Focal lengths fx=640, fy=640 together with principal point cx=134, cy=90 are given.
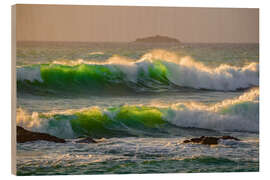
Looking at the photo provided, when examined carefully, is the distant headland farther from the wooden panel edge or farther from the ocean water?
the wooden panel edge

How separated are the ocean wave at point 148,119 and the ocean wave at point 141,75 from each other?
13.6 inches

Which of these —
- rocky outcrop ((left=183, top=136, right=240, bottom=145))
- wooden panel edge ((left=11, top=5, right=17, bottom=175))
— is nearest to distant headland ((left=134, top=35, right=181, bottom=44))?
rocky outcrop ((left=183, top=136, right=240, bottom=145))

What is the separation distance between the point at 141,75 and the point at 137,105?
0.59 metres

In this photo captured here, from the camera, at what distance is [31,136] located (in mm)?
10812

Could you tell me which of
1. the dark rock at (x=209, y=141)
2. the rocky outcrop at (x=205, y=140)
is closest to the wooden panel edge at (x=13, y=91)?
the rocky outcrop at (x=205, y=140)

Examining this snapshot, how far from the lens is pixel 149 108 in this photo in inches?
443

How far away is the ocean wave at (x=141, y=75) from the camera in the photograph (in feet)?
36.3

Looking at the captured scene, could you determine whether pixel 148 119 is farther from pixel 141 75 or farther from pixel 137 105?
pixel 141 75

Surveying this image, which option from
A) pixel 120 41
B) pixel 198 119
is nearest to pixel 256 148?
pixel 198 119

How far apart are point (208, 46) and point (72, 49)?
2476mm

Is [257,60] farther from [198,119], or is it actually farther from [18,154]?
[18,154]

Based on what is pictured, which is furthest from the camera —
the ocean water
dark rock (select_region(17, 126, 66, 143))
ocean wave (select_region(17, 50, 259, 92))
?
ocean wave (select_region(17, 50, 259, 92))

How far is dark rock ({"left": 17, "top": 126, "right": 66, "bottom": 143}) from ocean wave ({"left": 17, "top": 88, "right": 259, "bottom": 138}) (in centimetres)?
8

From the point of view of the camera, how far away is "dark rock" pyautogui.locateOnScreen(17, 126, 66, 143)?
10.8 meters
